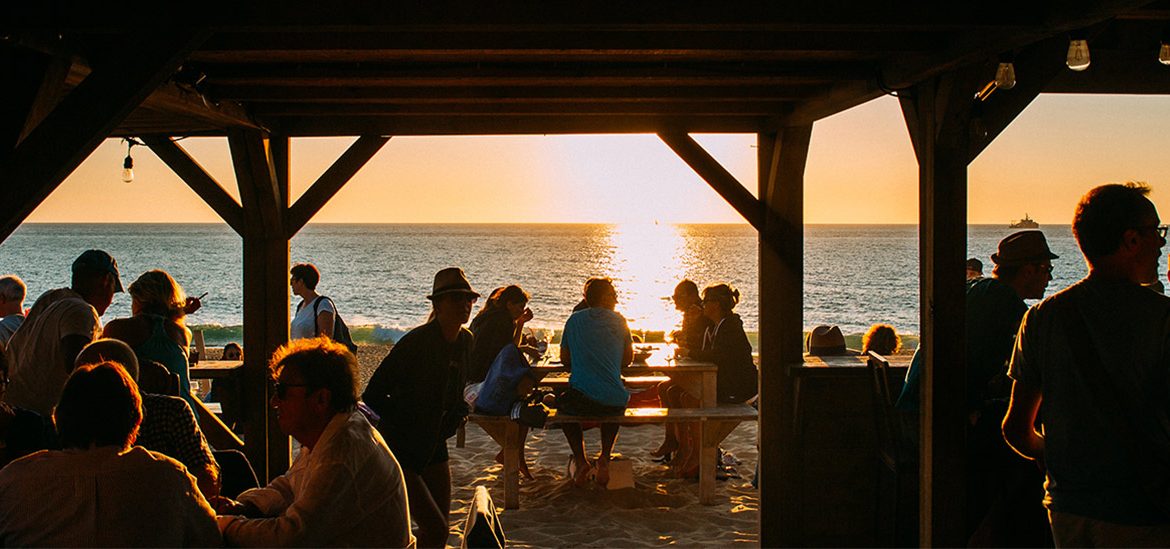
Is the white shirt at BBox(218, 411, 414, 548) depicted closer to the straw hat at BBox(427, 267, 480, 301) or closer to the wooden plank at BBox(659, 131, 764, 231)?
the straw hat at BBox(427, 267, 480, 301)

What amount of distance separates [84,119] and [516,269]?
57250mm

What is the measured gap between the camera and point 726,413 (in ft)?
21.2

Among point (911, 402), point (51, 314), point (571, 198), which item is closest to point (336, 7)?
point (51, 314)

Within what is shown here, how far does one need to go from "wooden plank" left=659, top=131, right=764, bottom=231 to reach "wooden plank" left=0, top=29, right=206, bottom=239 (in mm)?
3209

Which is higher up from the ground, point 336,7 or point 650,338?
point 336,7

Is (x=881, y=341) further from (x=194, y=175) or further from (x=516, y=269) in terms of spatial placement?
(x=516, y=269)

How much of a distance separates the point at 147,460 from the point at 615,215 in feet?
395

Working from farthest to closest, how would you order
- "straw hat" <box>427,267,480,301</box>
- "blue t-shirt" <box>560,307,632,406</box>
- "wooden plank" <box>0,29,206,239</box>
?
"blue t-shirt" <box>560,307,632,406</box>, "straw hat" <box>427,267,480,301</box>, "wooden plank" <box>0,29,206,239</box>

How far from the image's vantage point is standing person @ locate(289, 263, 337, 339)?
709 cm

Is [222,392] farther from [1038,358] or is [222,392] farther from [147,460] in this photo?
[1038,358]

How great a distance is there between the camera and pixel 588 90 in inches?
188

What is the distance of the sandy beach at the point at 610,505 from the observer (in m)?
5.68

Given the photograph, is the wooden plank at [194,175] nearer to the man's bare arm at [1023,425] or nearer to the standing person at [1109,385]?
the man's bare arm at [1023,425]

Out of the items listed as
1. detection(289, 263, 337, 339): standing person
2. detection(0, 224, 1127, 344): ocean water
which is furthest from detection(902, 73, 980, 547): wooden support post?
detection(0, 224, 1127, 344): ocean water
